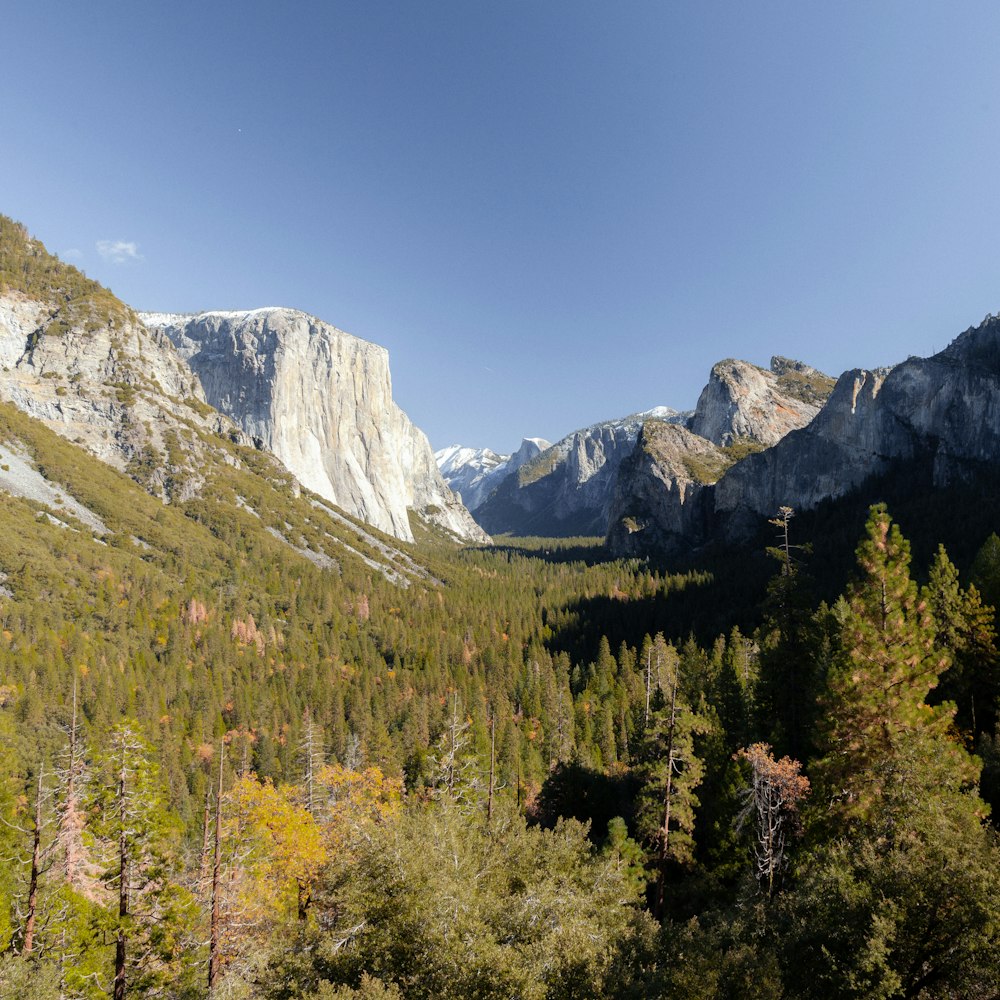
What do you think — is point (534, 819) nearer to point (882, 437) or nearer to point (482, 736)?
point (482, 736)

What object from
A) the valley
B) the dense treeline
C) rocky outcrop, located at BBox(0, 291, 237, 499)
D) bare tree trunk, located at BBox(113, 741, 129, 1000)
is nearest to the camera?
the dense treeline

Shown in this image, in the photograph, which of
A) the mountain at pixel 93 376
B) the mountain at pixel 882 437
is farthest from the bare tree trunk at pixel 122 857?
the mountain at pixel 882 437

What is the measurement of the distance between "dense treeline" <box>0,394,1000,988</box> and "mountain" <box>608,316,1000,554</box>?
101 metres

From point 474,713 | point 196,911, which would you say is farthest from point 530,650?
point 196,911

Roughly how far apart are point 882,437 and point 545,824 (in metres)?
147

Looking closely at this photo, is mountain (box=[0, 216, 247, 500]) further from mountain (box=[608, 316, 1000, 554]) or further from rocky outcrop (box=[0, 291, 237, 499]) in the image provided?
mountain (box=[608, 316, 1000, 554])

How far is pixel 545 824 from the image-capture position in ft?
143

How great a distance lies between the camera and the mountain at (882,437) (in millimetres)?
123812

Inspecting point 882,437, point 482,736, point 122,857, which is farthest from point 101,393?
point 882,437

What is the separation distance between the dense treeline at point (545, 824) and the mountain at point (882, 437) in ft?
332

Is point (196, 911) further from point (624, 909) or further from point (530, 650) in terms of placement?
point (530, 650)

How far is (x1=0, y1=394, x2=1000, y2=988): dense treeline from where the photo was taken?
13102mm

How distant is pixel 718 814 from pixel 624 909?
1805 cm

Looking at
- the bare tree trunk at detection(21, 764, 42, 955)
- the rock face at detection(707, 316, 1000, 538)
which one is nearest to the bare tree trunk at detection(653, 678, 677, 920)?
the bare tree trunk at detection(21, 764, 42, 955)
